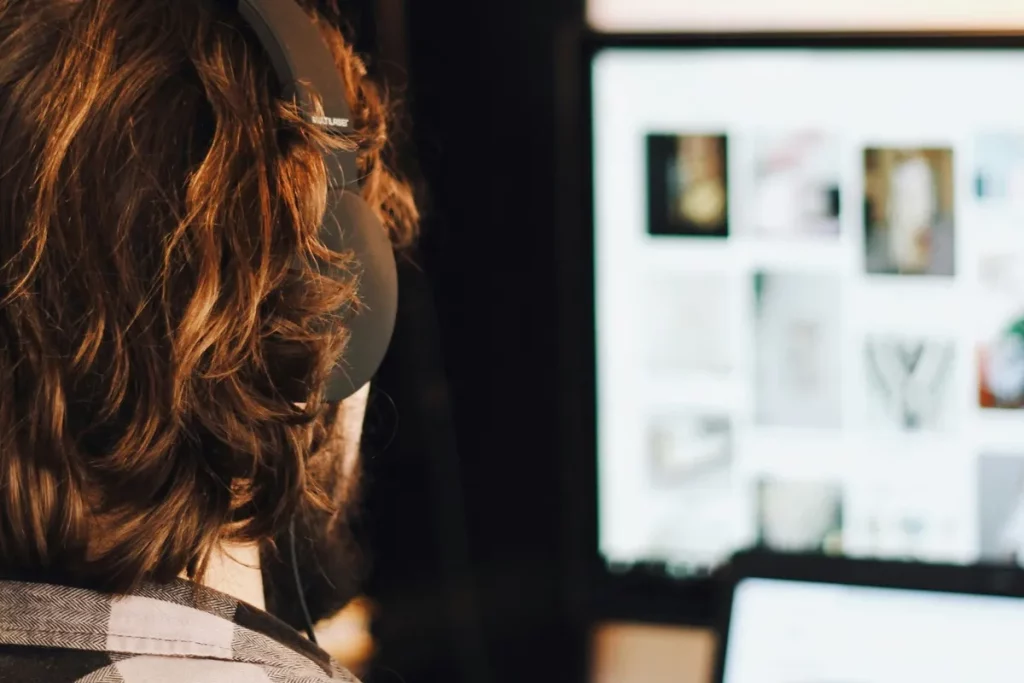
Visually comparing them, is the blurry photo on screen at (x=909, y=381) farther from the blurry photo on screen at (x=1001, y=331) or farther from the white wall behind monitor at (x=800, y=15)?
the white wall behind monitor at (x=800, y=15)

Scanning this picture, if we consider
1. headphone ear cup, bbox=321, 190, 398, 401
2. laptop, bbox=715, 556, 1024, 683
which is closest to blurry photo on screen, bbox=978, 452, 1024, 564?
laptop, bbox=715, 556, 1024, 683

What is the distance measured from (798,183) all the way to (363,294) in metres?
0.34

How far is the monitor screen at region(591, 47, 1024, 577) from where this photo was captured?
0.70 metres

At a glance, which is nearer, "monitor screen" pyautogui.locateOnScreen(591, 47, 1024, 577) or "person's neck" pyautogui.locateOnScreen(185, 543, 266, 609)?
"person's neck" pyautogui.locateOnScreen(185, 543, 266, 609)

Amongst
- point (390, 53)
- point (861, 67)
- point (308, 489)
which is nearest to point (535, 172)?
point (390, 53)

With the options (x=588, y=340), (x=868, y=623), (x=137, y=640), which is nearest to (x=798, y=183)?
(x=588, y=340)

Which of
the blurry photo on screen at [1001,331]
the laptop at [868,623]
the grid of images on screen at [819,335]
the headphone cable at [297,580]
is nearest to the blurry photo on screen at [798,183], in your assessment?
the grid of images on screen at [819,335]

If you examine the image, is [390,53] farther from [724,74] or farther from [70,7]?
[70,7]

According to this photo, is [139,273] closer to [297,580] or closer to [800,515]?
[297,580]

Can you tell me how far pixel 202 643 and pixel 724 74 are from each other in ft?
Answer: 1.61

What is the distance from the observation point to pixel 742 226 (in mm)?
732

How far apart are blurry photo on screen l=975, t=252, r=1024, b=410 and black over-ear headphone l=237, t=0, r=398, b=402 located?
0.40m

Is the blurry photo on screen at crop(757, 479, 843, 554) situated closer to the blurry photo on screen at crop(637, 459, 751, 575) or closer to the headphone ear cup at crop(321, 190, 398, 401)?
the blurry photo on screen at crop(637, 459, 751, 575)

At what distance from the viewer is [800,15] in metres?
0.78
